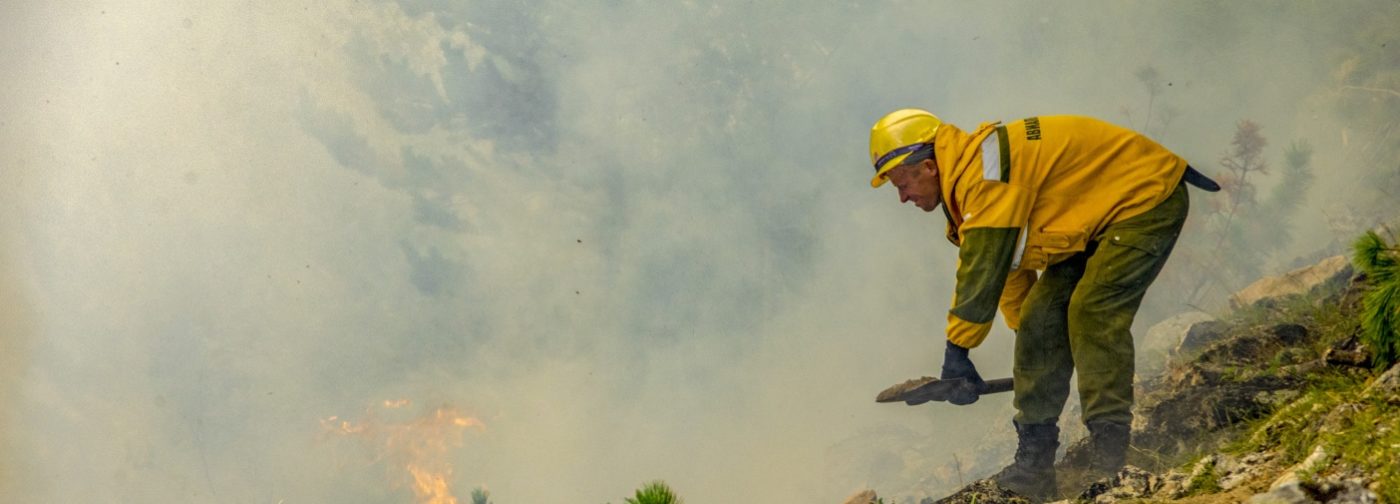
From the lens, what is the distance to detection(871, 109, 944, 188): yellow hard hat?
264 cm

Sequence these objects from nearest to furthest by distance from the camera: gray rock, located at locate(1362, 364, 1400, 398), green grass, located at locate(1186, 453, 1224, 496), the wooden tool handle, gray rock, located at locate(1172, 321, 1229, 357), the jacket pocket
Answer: gray rock, located at locate(1362, 364, 1400, 398), green grass, located at locate(1186, 453, 1224, 496), the jacket pocket, the wooden tool handle, gray rock, located at locate(1172, 321, 1229, 357)

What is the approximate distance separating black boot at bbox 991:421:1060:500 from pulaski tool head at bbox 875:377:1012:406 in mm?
185

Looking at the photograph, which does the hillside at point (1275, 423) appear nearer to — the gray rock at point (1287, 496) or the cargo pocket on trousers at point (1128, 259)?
the gray rock at point (1287, 496)

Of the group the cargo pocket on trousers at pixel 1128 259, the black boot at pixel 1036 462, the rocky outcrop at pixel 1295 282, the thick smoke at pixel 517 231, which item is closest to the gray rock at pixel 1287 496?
the cargo pocket on trousers at pixel 1128 259

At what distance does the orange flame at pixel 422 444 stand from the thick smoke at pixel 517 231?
0.34 feet

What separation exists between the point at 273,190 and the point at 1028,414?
495 cm

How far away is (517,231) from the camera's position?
617cm

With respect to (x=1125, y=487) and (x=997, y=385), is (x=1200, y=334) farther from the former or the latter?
(x=1125, y=487)

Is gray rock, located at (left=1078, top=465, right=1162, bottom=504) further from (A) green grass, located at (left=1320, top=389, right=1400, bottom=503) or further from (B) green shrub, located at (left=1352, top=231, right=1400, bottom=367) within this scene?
(B) green shrub, located at (left=1352, top=231, right=1400, bottom=367)

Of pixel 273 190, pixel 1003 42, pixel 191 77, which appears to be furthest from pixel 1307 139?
pixel 191 77

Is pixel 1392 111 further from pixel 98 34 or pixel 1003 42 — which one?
pixel 98 34

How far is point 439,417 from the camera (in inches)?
235

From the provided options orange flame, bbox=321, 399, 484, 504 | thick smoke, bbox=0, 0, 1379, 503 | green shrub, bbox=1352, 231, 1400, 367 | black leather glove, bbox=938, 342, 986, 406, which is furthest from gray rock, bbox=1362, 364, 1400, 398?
orange flame, bbox=321, 399, 484, 504

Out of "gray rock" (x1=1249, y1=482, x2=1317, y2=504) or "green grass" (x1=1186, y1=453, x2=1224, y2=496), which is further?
"green grass" (x1=1186, y1=453, x2=1224, y2=496)
